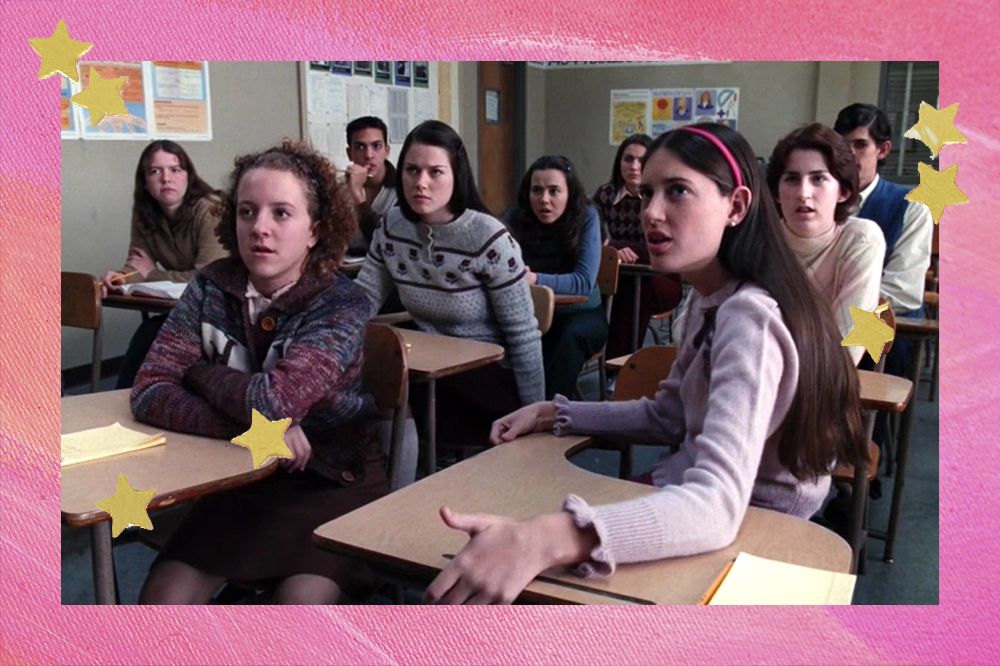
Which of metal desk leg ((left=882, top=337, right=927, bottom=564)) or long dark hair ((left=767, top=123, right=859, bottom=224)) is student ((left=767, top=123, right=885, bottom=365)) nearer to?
long dark hair ((left=767, top=123, right=859, bottom=224))

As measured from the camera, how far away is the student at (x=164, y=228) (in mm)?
1387

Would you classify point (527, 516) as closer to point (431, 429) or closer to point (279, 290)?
point (279, 290)

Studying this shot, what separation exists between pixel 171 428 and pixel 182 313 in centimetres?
19

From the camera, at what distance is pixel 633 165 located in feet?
3.31

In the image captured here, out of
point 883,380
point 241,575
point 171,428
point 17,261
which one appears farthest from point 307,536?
point 883,380

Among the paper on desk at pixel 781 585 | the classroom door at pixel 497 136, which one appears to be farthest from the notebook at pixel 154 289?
the paper on desk at pixel 781 585

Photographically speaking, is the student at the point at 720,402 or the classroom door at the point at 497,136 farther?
the classroom door at the point at 497,136

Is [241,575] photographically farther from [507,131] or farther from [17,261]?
[507,131]

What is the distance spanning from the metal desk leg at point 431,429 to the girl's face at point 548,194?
490 mm

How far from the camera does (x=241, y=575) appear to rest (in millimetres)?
1254

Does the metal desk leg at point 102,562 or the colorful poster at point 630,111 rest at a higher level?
the colorful poster at point 630,111

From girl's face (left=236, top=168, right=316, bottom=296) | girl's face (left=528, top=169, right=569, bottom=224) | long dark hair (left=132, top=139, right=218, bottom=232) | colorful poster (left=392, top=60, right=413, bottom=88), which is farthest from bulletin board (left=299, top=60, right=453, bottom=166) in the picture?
girl's face (left=528, top=169, right=569, bottom=224)

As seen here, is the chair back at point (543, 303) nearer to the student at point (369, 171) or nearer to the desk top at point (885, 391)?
the student at point (369, 171)

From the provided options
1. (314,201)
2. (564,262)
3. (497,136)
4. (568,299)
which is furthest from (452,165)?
(564,262)
